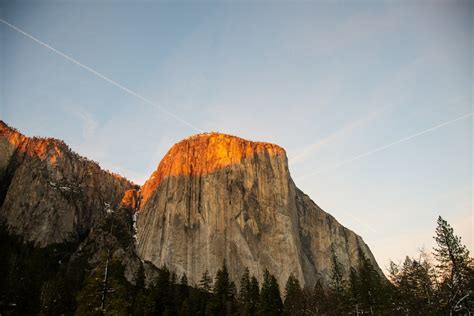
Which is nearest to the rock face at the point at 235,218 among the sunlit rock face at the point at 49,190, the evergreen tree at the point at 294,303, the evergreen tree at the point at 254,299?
the sunlit rock face at the point at 49,190

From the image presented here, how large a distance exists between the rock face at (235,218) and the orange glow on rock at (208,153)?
0.99 ft

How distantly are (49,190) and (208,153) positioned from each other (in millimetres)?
54219

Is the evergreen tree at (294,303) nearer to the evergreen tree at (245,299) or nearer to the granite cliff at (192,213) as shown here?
the evergreen tree at (245,299)

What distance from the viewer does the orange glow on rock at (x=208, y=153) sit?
12556cm

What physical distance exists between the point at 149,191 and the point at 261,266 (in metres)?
51.7

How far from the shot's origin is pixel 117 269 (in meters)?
27.7

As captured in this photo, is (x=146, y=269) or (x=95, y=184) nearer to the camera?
(x=146, y=269)

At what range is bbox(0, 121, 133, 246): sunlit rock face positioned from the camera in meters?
130

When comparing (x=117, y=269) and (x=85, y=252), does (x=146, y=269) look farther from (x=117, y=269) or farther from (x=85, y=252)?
(x=117, y=269)

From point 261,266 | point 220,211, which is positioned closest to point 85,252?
point 220,211

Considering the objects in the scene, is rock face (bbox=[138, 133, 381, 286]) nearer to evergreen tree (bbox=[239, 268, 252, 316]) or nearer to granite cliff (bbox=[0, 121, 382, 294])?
granite cliff (bbox=[0, 121, 382, 294])

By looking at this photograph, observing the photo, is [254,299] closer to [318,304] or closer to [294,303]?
[294,303]

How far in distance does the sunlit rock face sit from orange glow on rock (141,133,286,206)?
26.7m

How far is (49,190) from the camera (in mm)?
138250
